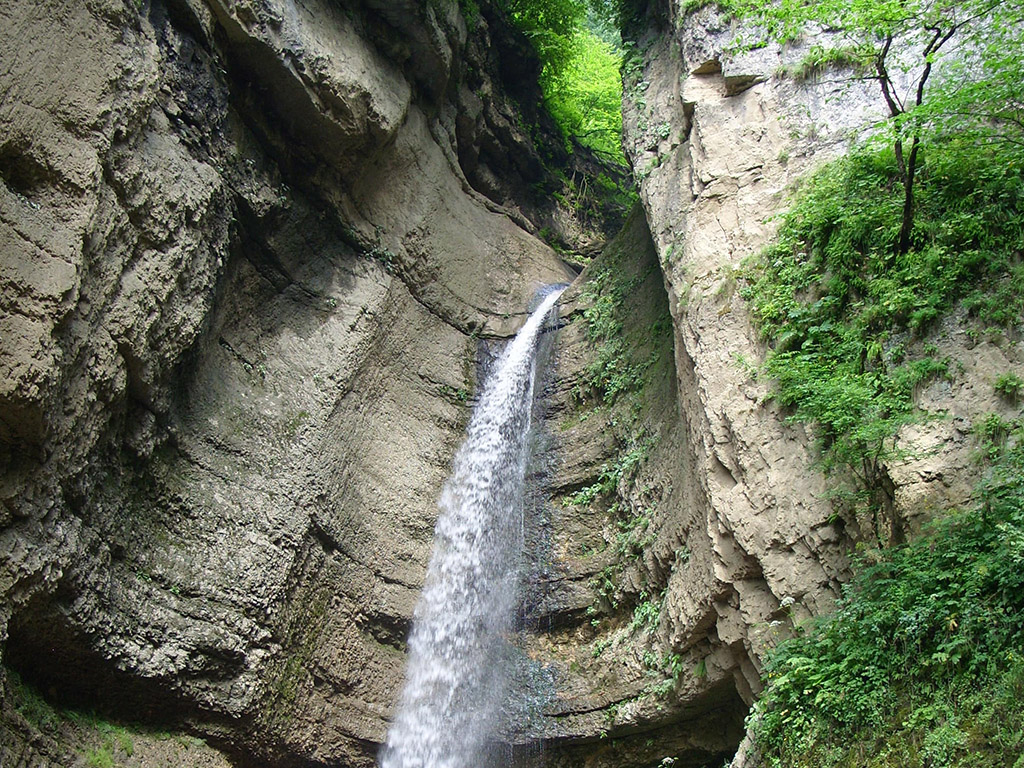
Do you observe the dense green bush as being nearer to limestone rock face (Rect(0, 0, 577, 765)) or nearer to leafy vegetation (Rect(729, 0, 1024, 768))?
leafy vegetation (Rect(729, 0, 1024, 768))

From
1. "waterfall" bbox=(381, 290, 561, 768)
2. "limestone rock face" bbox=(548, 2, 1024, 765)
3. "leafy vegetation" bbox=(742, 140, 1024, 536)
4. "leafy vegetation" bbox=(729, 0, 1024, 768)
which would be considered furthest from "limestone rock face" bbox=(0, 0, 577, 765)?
"leafy vegetation" bbox=(742, 140, 1024, 536)

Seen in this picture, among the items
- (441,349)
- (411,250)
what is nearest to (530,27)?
(411,250)

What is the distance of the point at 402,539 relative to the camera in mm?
10758

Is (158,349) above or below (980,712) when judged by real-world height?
above

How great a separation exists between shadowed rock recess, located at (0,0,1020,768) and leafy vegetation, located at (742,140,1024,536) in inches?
13.8

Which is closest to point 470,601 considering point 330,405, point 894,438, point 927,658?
point 330,405

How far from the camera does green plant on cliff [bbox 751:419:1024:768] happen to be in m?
4.44

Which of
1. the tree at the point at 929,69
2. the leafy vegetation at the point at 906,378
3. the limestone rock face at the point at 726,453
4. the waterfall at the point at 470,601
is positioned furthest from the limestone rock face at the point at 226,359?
the tree at the point at 929,69

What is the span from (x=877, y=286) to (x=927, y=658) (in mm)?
3426

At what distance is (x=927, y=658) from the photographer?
491 cm

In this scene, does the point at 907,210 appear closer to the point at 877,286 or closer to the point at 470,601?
the point at 877,286

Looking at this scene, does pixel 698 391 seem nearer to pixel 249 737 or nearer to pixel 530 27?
pixel 249 737

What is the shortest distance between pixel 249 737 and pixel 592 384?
7056mm

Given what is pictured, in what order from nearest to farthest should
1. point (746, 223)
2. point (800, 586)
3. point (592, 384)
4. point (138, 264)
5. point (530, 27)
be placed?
point (800, 586) < point (138, 264) < point (746, 223) < point (592, 384) < point (530, 27)
